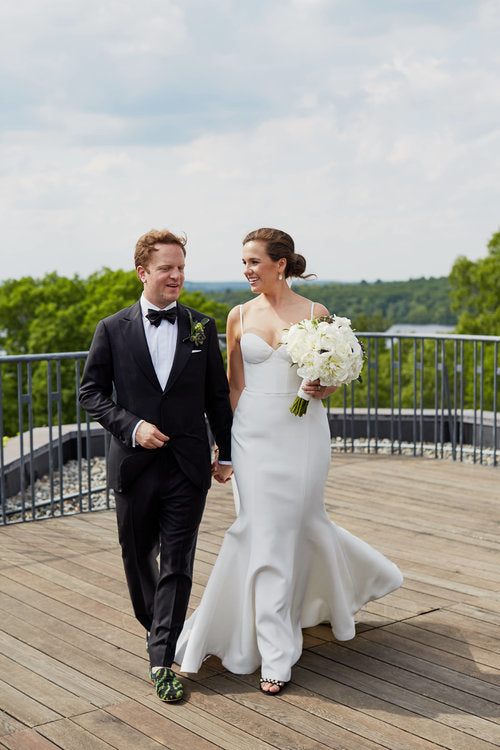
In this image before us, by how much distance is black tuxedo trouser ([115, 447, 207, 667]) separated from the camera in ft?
10.4

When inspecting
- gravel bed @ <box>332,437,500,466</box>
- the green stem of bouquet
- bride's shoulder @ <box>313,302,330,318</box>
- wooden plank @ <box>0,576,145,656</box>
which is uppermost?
bride's shoulder @ <box>313,302,330,318</box>

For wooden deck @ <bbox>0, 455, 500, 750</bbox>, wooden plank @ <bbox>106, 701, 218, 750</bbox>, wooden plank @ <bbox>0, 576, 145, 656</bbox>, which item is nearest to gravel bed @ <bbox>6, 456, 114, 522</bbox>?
wooden deck @ <bbox>0, 455, 500, 750</bbox>

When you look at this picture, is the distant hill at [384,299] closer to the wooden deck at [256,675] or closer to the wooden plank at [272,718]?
the wooden deck at [256,675]

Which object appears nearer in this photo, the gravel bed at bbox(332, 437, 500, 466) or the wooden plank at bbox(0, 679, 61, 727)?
the wooden plank at bbox(0, 679, 61, 727)

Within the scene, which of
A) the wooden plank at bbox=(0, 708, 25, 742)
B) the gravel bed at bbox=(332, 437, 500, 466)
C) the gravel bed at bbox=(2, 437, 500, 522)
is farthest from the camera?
the gravel bed at bbox=(332, 437, 500, 466)

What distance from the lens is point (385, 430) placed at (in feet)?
34.8

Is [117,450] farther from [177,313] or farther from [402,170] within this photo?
[402,170]

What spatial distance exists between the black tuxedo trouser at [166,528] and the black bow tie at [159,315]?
1.59 ft

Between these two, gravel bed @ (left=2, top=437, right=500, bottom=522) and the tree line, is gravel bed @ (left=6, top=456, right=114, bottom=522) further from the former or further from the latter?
the tree line

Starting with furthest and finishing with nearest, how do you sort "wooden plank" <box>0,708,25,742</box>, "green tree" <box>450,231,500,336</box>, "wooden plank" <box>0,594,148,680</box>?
"green tree" <box>450,231,500,336</box> → "wooden plank" <box>0,594,148,680</box> → "wooden plank" <box>0,708,25,742</box>

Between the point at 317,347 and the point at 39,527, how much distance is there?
3272 mm

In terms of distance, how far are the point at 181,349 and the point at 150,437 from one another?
0.37 m

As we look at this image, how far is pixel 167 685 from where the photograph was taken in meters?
3.14

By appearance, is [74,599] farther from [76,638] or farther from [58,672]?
[58,672]
